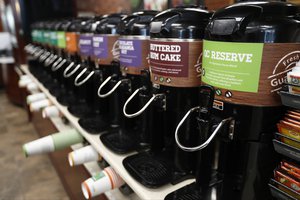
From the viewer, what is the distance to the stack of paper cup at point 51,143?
2.96 feet

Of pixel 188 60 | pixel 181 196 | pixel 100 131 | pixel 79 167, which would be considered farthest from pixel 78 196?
pixel 188 60

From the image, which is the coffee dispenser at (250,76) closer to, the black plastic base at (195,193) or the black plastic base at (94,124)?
the black plastic base at (195,193)

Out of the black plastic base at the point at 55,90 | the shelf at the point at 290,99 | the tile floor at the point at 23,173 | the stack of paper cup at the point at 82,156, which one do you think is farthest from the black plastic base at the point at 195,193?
the tile floor at the point at 23,173

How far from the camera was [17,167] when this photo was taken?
2.16 m

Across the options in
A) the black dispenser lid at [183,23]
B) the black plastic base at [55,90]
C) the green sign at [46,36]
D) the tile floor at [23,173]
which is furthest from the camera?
the tile floor at [23,173]

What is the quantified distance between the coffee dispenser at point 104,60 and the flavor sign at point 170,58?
0.88 ft

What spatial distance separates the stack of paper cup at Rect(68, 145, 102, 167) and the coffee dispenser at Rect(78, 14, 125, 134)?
76 mm

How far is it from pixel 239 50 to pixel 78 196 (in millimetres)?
1000

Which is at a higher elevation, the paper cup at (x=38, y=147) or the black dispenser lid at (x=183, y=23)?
the black dispenser lid at (x=183, y=23)

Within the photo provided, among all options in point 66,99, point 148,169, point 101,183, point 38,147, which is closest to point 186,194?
point 148,169

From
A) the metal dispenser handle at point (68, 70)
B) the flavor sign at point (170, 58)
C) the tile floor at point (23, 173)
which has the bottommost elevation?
the tile floor at point (23, 173)

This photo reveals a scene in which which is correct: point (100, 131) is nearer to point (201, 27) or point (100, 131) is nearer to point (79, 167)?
point (79, 167)

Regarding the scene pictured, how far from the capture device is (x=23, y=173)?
81.6 inches

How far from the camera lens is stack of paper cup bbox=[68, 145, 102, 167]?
2.65 ft
